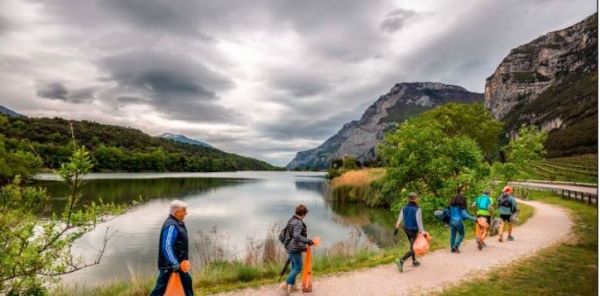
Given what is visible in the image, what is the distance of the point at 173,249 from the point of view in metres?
Result: 6.02

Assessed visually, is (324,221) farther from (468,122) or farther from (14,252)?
(468,122)

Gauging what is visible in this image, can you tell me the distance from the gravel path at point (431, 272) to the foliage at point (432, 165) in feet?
10.1

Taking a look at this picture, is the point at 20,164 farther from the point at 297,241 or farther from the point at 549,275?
the point at 549,275

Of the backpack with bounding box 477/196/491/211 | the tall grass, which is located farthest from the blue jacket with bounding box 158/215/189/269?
the tall grass

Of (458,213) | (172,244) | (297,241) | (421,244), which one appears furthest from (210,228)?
(172,244)

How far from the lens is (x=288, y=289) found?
7934 mm

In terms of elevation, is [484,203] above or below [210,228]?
above

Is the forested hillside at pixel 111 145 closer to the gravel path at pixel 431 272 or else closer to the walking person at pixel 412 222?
the gravel path at pixel 431 272

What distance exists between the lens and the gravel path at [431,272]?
8203mm

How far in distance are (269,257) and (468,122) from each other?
4294 cm

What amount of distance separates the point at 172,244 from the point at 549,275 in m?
9.12

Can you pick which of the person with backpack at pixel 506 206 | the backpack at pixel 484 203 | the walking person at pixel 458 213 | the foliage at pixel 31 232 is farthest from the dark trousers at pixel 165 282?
the person with backpack at pixel 506 206

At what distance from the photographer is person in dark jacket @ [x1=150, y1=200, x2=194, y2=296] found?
19.5 feet

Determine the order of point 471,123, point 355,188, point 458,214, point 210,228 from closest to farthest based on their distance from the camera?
point 458,214 → point 210,228 → point 355,188 → point 471,123
